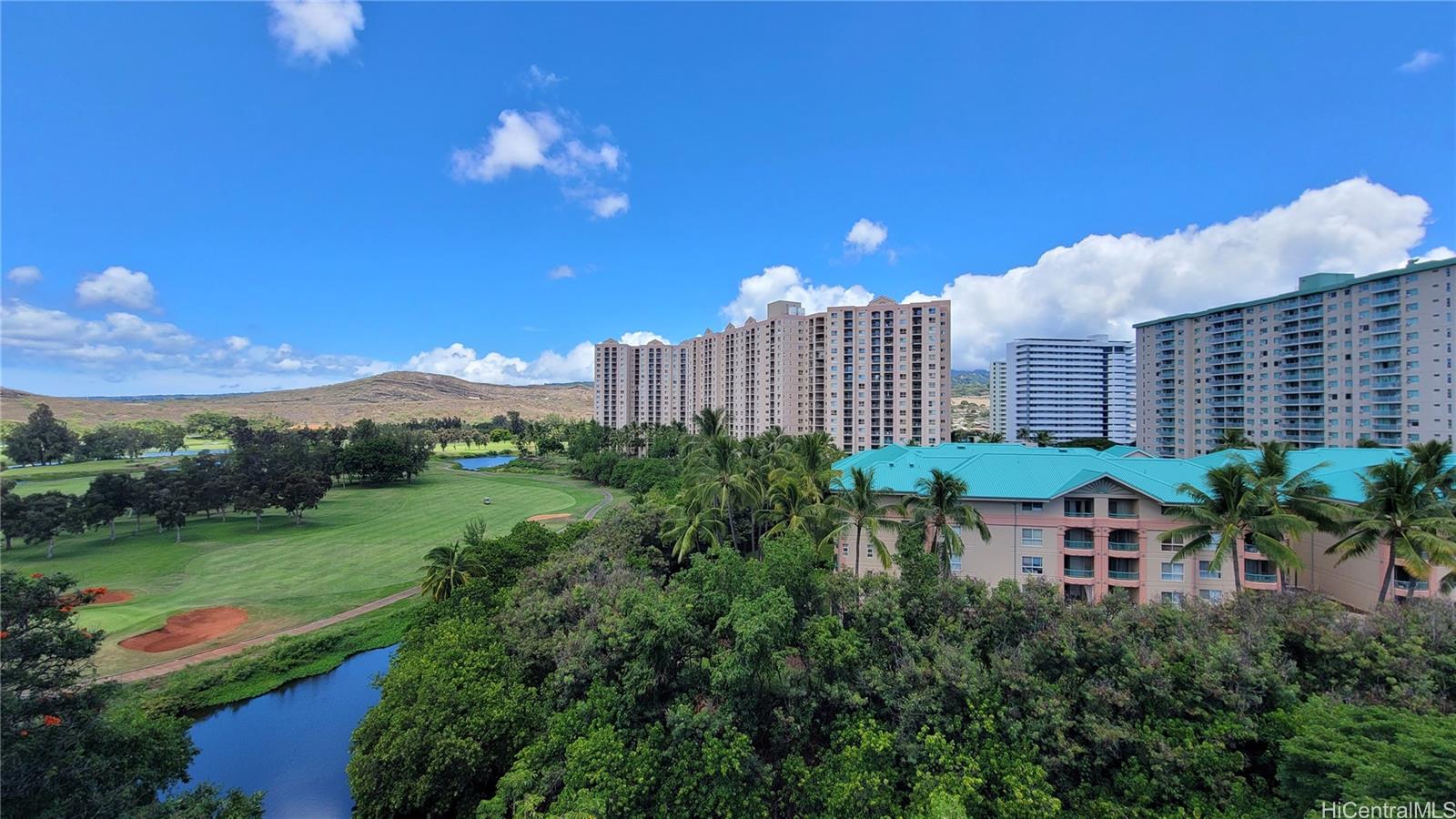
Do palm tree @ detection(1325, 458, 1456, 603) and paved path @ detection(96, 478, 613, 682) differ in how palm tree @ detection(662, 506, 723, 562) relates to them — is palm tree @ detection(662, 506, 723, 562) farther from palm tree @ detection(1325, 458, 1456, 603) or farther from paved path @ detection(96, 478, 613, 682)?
palm tree @ detection(1325, 458, 1456, 603)

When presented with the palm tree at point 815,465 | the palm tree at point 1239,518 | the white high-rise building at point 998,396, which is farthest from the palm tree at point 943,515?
the white high-rise building at point 998,396

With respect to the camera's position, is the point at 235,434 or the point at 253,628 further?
the point at 235,434

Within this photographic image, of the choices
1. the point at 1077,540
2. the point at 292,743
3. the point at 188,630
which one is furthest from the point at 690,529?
the point at 188,630

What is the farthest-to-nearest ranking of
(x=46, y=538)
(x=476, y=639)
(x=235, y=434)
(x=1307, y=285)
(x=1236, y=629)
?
(x=235, y=434)
(x=1307, y=285)
(x=46, y=538)
(x=476, y=639)
(x=1236, y=629)

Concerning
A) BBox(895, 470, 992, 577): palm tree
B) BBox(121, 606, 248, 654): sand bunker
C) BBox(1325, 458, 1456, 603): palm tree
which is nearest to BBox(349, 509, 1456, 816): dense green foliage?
BBox(1325, 458, 1456, 603): palm tree

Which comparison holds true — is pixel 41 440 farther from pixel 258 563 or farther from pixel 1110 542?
pixel 1110 542

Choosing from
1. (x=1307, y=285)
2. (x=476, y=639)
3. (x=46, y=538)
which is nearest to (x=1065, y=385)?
(x=1307, y=285)

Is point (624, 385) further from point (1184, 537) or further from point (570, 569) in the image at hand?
point (1184, 537)
